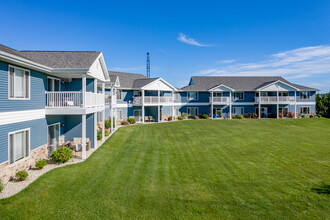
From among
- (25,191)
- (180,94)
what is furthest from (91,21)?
(25,191)

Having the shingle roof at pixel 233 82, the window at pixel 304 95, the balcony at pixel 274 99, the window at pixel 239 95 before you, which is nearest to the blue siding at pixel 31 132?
the shingle roof at pixel 233 82

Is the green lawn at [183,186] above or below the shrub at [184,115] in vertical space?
below

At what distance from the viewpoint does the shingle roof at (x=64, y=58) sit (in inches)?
502

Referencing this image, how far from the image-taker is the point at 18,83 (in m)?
10.1

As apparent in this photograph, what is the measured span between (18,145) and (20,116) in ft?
4.92

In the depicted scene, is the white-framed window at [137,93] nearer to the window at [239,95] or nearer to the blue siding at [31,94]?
the window at [239,95]

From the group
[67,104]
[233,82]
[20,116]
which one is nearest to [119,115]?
[67,104]

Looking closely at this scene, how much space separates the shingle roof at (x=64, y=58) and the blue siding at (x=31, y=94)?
1.24 metres

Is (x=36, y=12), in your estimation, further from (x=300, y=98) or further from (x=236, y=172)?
(x=300, y=98)

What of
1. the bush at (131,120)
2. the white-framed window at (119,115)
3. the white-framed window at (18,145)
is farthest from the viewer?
the white-framed window at (119,115)

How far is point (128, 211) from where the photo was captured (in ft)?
23.1

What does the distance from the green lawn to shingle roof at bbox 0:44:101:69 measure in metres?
6.42

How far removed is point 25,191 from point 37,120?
482cm

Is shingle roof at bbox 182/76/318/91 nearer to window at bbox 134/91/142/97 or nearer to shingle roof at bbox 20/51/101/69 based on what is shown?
window at bbox 134/91/142/97
